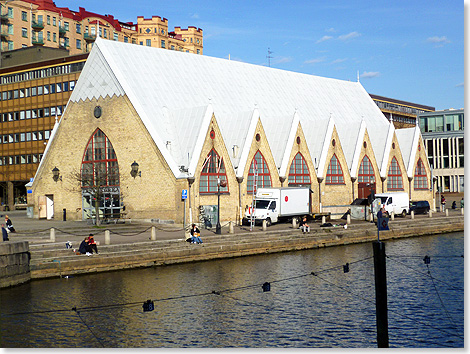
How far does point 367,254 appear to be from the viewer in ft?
141

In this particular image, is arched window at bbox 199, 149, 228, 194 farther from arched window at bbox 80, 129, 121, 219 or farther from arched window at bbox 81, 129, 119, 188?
arched window at bbox 81, 129, 119, 188

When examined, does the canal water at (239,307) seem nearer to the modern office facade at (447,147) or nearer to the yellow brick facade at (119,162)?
the yellow brick facade at (119,162)

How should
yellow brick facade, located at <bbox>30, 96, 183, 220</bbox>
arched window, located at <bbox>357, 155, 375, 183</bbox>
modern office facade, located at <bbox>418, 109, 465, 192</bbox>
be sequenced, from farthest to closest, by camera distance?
1. modern office facade, located at <bbox>418, 109, 465, 192</bbox>
2. arched window, located at <bbox>357, 155, 375, 183</bbox>
3. yellow brick facade, located at <bbox>30, 96, 183, 220</bbox>

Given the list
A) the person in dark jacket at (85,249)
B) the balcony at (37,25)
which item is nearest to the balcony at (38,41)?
the balcony at (37,25)

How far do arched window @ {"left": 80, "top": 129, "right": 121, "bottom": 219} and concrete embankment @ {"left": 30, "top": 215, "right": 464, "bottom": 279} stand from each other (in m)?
15.8

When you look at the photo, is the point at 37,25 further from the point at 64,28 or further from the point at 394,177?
the point at 394,177

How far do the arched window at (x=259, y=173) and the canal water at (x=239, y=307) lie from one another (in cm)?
1989

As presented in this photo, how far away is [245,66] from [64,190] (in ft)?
82.8

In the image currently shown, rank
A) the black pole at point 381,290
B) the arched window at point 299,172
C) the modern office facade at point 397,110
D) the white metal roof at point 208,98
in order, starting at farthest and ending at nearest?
the modern office facade at point 397,110
the arched window at point 299,172
the white metal roof at point 208,98
the black pole at point 381,290

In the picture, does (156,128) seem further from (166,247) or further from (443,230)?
(443,230)

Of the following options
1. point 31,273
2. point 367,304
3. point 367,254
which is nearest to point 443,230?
point 367,254

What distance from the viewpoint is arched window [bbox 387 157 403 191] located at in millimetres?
72312

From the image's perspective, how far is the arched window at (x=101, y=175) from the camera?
184 ft

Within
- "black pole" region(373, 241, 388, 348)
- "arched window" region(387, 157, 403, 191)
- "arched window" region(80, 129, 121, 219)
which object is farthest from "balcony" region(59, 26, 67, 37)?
"black pole" region(373, 241, 388, 348)
